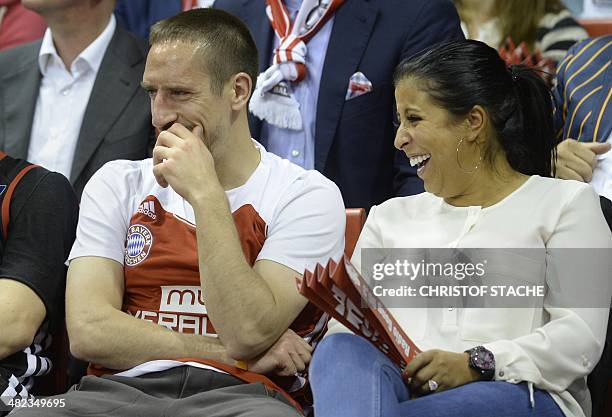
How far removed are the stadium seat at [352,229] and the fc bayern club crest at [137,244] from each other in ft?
1.66

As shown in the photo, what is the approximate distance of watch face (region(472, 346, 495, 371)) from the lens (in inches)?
82.5

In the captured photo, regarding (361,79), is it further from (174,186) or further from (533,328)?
(533,328)

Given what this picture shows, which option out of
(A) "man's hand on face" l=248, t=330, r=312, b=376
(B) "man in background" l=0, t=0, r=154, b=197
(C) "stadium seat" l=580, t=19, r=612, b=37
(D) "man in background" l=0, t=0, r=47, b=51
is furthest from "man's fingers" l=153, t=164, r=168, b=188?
(D) "man in background" l=0, t=0, r=47, b=51

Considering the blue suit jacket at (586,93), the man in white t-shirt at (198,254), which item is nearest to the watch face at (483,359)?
the man in white t-shirt at (198,254)

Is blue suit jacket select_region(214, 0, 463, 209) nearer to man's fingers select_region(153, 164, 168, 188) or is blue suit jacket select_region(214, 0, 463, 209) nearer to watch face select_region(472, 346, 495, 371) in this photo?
man's fingers select_region(153, 164, 168, 188)

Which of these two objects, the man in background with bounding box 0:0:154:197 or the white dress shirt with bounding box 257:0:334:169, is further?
the man in background with bounding box 0:0:154:197

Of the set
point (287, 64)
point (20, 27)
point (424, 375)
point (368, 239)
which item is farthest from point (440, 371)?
point (20, 27)

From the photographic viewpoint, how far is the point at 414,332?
2354mm

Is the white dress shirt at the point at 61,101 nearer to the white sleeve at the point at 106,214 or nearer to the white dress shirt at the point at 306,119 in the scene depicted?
the white dress shirt at the point at 306,119

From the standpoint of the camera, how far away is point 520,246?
231 cm

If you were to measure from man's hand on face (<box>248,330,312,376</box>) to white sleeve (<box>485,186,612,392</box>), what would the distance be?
1.44ft

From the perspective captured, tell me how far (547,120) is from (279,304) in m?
0.77

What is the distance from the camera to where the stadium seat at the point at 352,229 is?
2.69 metres

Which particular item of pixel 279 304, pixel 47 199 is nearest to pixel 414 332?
pixel 279 304
